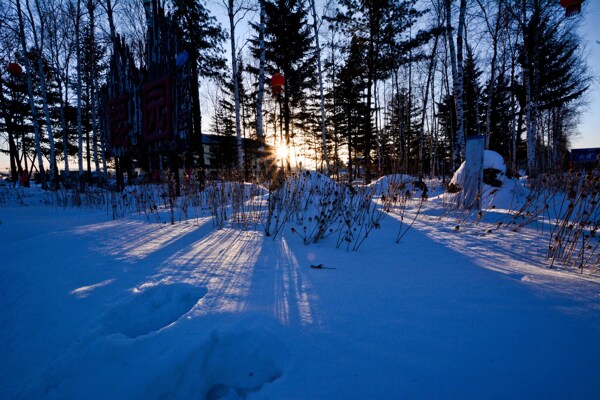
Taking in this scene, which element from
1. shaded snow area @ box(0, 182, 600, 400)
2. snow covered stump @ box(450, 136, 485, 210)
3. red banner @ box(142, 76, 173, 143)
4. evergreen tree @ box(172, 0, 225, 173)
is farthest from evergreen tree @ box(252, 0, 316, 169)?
shaded snow area @ box(0, 182, 600, 400)

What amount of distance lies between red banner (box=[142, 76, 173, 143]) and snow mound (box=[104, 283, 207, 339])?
4926mm

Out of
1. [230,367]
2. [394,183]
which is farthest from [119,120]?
[230,367]

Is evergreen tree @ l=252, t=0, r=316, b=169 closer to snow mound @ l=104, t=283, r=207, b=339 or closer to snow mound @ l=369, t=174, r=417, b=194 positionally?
snow mound @ l=369, t=174, r=417, b=194

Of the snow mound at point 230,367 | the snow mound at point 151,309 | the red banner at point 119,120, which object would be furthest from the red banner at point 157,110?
the snow mound at point 230,367

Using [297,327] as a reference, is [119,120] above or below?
above

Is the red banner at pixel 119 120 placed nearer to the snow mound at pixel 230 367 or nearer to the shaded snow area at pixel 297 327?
the shaded snow area at pixel 297 327

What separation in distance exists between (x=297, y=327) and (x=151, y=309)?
80 cm

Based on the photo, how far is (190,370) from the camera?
0.85 meters

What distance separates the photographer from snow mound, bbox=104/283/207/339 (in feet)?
3.73

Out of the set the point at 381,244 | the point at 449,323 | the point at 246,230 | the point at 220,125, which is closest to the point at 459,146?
the point at 381,244

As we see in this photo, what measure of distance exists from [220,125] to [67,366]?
27.8 meters

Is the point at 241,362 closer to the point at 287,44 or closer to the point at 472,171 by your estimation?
the point at 472,171

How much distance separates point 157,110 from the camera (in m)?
5.66

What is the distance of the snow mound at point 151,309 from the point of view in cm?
114
